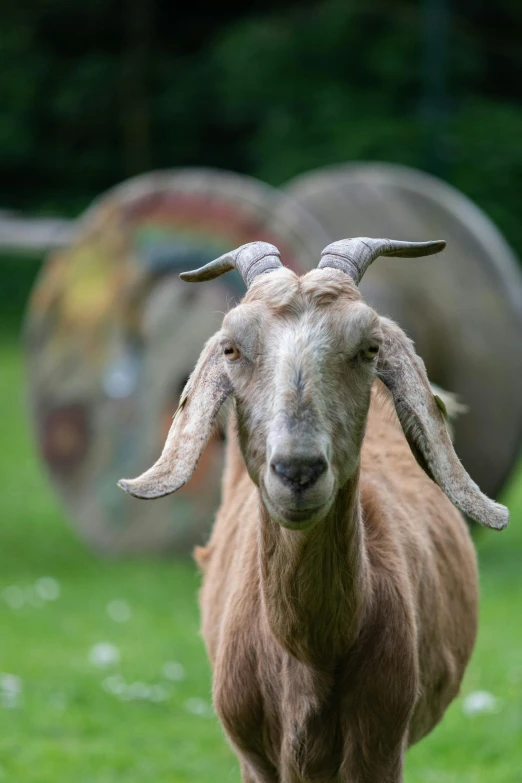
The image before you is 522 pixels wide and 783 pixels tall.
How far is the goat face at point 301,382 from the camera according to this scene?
314 cm

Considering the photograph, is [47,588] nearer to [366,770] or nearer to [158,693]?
[158,693]

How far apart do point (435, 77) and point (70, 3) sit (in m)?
9.45

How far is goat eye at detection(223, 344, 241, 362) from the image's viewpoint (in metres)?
3.46

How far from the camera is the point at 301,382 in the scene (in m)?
3.24

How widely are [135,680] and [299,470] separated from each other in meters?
4.35

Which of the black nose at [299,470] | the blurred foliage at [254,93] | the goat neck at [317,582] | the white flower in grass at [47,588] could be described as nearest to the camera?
the black nose at [299,470]

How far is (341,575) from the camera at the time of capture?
3707mm

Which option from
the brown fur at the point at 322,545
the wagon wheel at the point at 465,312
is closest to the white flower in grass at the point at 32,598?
the wagon wheel at the point at 465,312

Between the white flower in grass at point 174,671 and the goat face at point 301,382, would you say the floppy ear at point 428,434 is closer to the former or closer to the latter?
the goat face at point 301,382

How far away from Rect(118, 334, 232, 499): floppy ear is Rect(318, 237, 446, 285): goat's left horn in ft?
1.43

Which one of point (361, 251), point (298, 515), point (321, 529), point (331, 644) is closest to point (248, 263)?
point (361, 251)

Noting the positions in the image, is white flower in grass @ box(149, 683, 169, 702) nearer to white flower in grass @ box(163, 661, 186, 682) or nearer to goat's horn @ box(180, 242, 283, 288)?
white flower in grass @ box(163, 661, 186, 682)

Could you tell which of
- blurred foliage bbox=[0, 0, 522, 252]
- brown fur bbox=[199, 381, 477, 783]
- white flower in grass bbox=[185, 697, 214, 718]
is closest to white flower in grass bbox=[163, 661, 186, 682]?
white flower in grass bbox=[185, 697, 214, 718]

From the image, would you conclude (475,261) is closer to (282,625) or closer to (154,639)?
(154,639)
